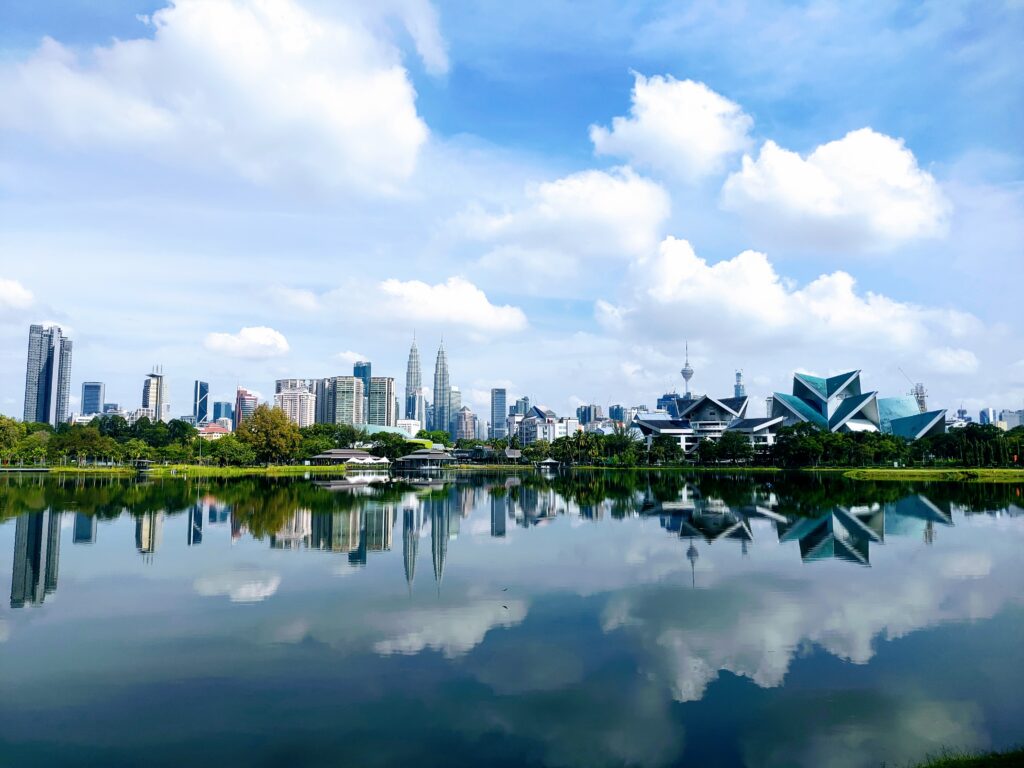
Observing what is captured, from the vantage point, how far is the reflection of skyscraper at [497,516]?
27569 millimetres

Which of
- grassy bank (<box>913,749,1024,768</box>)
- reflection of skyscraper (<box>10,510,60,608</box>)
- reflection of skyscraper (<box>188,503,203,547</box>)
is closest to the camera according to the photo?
grassy bank (<box>913,749,1024,768</box>)

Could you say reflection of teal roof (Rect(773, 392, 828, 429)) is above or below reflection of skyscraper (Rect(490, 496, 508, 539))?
above

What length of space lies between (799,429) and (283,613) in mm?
81079

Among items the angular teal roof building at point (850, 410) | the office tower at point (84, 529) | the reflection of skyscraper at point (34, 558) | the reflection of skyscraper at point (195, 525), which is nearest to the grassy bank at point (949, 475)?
the angular teal roof building at point (850, 410)

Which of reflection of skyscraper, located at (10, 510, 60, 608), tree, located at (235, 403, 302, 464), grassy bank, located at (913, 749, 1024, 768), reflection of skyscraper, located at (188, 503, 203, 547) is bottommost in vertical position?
reflection of skyscraper, located at (188, 503, 203, 547)

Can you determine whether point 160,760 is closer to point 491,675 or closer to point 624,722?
point 491,675

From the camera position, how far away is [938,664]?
1109 centimetres

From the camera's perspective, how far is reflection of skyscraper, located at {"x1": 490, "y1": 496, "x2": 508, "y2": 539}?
27.6 m

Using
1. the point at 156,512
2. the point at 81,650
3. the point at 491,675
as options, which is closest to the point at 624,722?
the point at 491,675

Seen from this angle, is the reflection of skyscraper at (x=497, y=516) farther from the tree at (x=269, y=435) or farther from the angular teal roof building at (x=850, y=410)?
the angular teal roof building at (x=850, y=410)

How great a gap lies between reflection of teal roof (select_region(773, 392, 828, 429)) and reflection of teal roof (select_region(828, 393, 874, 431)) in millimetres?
1275

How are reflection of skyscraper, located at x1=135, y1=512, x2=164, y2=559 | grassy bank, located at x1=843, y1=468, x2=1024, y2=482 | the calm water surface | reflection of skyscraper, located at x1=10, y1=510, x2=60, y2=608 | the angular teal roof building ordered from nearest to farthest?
the calm water surface, reflection of skyscraper, located at x1=10, y1=510, x2=60, y2=608, reflection of skyscraper, located at x1=135, y1=512, x2=164, y2=559, grassy bank, located at x1=843, y1=468, x2=1024, y2=482, the angular teal roof building

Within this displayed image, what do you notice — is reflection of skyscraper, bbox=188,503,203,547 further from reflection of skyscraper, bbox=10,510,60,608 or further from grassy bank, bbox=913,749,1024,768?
grassy bank, bbox=913,749,1024,768

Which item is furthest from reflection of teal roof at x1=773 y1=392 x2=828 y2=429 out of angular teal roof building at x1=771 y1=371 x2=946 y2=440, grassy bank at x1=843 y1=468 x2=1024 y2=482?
grassy bank at x1=843 y1=468 x2=1024 y2=482
